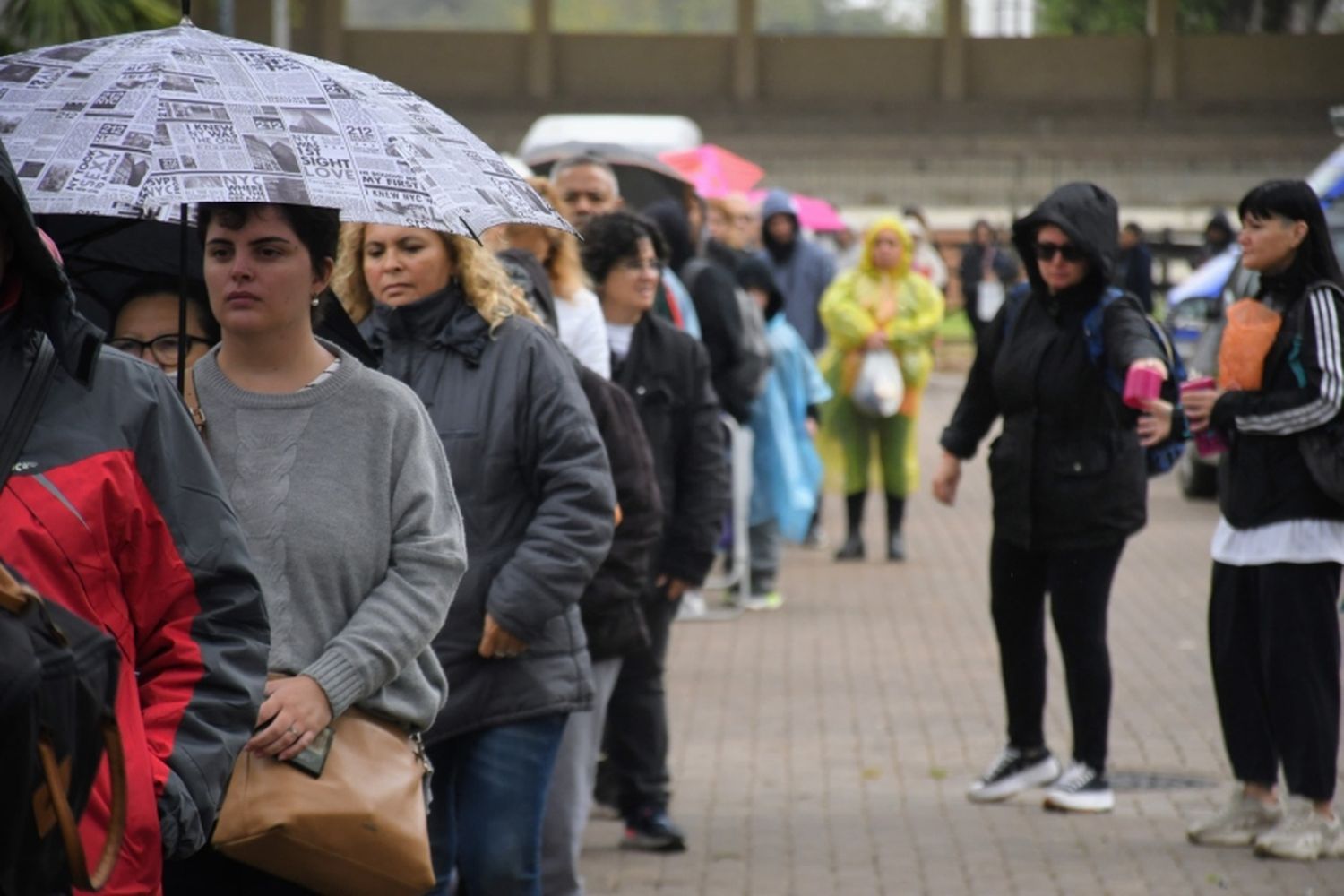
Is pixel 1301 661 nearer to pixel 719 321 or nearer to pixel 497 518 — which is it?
pixel 497 518

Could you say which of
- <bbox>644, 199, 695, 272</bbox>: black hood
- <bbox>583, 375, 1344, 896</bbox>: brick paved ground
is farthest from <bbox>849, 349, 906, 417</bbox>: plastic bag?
<bbox>644, 199, 695, 272</bbox>: black hood

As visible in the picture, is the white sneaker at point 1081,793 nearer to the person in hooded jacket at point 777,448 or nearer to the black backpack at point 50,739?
the person in hooded jacket at point 777,448

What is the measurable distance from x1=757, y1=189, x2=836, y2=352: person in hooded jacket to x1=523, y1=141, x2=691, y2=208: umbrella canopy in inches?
123

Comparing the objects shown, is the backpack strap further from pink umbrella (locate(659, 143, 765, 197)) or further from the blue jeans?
pink umbrella (locate(659, 143, 765, 197))

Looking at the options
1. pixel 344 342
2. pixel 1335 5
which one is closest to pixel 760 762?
pixel 344 342

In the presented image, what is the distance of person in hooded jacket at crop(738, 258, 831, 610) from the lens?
12.4 m

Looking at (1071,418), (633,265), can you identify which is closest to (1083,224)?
(1071,418)

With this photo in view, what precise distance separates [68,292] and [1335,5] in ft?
201

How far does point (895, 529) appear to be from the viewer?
47.9ft

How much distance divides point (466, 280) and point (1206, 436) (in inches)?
120

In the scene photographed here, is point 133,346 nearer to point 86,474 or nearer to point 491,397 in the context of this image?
point 491,397

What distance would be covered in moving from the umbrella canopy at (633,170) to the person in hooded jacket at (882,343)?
6.35 feet

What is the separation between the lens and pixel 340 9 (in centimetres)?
5753

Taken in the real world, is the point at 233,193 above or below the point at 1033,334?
above
